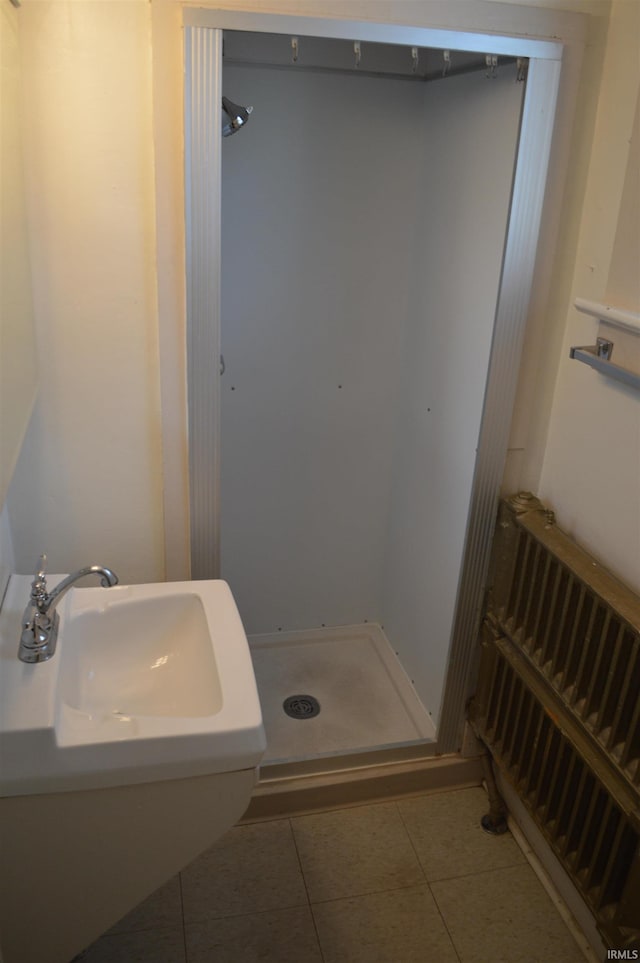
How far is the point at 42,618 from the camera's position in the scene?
4.31 feet

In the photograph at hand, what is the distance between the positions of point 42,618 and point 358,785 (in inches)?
40.1

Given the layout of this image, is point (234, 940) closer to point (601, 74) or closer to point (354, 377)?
Result: point (354, 377)

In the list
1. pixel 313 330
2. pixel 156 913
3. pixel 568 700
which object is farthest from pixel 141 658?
pixel 313 330

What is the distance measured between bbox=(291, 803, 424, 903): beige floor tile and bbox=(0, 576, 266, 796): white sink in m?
0.67

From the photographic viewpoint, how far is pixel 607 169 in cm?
152

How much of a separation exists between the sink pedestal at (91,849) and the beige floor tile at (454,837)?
783 mm

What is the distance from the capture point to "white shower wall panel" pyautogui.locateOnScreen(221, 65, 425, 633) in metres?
2.04

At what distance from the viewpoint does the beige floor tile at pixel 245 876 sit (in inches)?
67.8

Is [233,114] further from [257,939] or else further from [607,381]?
[257,939]

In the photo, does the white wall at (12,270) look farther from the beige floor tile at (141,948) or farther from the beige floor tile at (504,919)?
the beige floor tile at (504,919)

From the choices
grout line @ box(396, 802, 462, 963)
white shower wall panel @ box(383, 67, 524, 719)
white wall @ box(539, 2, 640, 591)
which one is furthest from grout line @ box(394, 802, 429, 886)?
white wall @ box(539, 2, 640, 591)

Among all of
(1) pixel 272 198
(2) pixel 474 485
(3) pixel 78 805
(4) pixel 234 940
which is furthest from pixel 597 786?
(1) pixel 272 198

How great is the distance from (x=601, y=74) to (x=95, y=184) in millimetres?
985

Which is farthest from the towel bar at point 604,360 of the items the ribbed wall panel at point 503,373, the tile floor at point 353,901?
the tile floor at point 353,901
